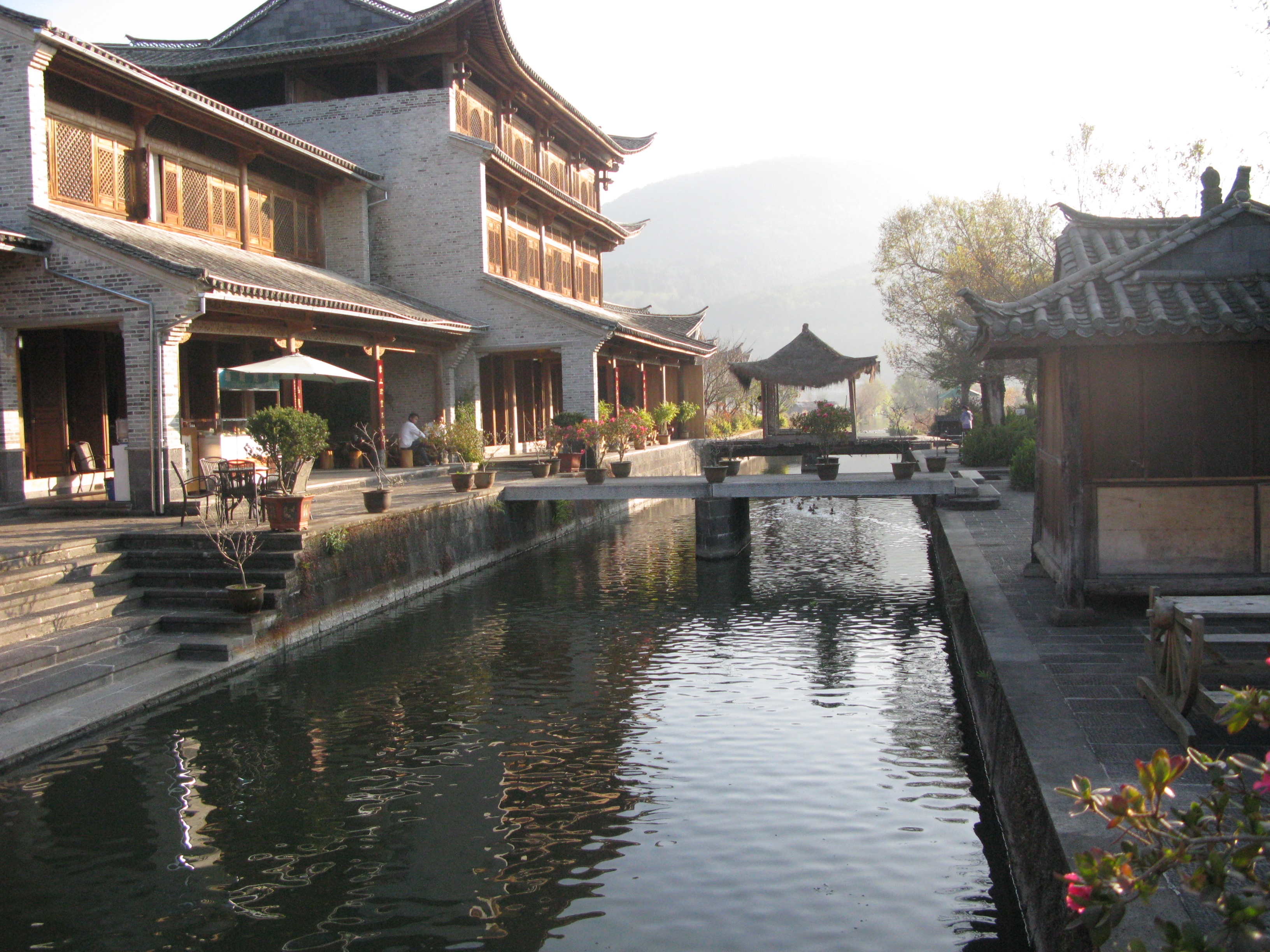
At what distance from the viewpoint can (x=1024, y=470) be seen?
57.4 ft

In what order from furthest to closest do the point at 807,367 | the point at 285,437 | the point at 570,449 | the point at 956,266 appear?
the point at 956,266, the point at 807,367, the point at 570,449, the point at 285,437

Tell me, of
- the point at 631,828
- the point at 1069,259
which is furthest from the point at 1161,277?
the point at 631,828

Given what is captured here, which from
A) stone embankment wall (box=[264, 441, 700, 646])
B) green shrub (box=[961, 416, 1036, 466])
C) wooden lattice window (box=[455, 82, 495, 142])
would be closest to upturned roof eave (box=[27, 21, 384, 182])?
wooden lattice window (box=[455, 82, 495, 142])

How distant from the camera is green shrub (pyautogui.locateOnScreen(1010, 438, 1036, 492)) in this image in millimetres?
17438

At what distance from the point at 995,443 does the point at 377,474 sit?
13.8 m

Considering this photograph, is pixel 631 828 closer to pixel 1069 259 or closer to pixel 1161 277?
pixel 1161 277

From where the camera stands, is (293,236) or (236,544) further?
(293,236)

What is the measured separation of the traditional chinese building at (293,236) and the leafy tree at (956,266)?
9.02 meters

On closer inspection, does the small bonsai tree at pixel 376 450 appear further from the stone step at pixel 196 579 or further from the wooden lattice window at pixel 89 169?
the wooden lattice window at pixel 89 169

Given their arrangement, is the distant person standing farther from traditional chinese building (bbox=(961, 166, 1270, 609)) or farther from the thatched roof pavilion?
traditional chinese building (bbox=(961, 166, 1270, 609))

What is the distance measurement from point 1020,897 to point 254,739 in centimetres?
518

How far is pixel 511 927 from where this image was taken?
4.67 m

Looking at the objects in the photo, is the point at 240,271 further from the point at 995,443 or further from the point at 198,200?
the point at 995,443

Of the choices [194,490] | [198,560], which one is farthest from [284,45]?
[198,560]
